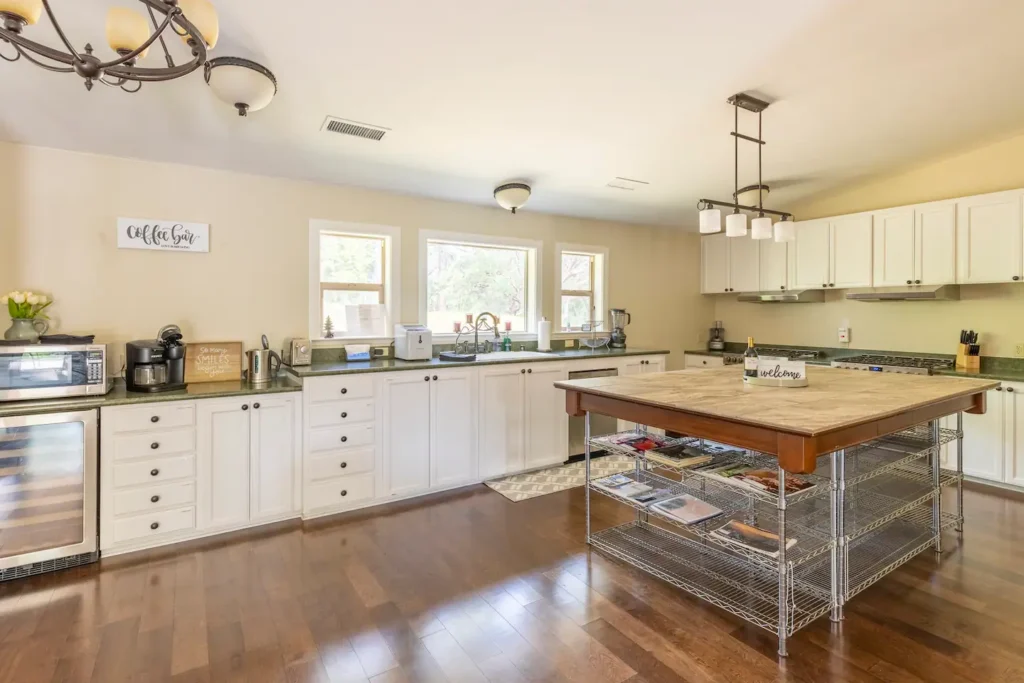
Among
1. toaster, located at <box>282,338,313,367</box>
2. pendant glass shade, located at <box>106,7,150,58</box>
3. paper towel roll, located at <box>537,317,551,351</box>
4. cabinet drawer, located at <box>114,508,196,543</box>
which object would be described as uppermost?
pendant glass shade, located at <box>106,7,150,58</box>

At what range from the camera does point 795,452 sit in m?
1.81

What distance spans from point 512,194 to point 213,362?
2463mm

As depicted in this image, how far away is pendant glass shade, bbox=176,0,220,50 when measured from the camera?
1.64 meters

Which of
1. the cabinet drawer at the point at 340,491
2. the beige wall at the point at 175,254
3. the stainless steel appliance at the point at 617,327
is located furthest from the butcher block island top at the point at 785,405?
the beige wall at the point at 175,254

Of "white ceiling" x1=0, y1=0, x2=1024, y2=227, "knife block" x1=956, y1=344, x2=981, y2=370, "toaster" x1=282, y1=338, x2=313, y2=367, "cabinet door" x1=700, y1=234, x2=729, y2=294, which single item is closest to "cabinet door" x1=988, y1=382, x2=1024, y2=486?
"knife block" x1=956, y1=344, x2=981, y2=370

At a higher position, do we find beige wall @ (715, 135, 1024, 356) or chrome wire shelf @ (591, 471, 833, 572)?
beige wall @ (715, 135, 1024, 356)

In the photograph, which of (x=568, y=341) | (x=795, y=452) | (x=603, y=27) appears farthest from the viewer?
(x=568, y=341)

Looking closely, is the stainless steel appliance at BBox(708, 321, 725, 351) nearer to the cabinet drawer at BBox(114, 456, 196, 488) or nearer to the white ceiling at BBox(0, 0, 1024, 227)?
the white ceiling at BBox(0, 0, 1024, 227)

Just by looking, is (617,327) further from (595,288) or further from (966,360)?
(966,360)

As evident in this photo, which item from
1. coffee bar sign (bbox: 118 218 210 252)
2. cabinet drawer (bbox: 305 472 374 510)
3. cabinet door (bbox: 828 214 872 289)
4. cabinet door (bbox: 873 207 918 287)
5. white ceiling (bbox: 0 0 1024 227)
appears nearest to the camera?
Answer: white ceiling (bbox: 0 0 1024 227)

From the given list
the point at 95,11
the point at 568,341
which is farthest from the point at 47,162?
the point at 568,341

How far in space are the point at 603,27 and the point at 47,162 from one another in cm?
321

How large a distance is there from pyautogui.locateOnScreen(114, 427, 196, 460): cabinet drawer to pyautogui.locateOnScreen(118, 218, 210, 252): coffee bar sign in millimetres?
1223

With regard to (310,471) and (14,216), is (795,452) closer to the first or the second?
(310,471)
